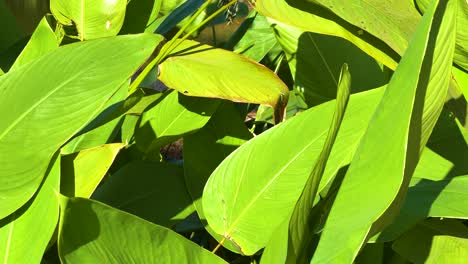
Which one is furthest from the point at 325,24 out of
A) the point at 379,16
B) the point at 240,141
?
the point at 240,141

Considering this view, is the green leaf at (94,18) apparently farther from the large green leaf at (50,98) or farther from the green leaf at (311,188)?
the green leaf at (311,188)

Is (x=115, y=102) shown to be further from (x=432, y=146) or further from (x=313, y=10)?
(x=432, y=146)

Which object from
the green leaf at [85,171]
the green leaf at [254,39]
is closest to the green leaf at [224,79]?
the green leaf at [85,171]

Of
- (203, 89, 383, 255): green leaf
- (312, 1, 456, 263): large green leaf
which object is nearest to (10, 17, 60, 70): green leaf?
(203, 89, 383, 255): green leaf

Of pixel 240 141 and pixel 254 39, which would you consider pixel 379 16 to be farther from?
pixel 254 39

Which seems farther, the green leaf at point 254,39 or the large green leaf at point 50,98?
the green leaf at point 254,39

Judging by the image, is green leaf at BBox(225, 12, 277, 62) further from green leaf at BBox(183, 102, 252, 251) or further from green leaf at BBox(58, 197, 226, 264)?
green leaf at BBox(58, 197, 226, 264)
